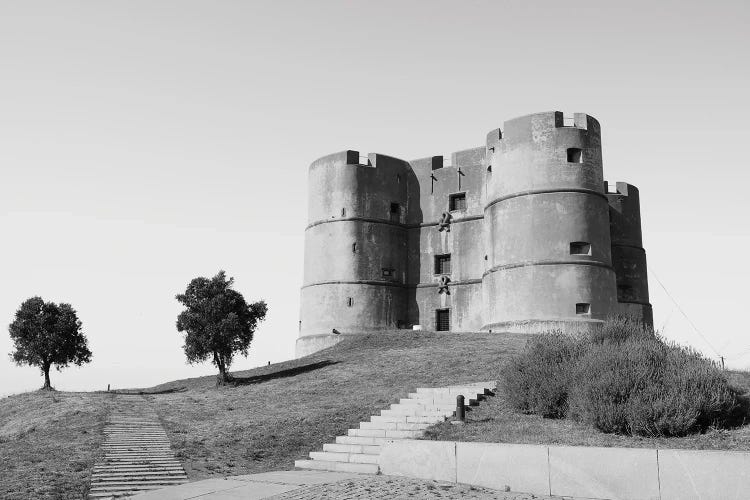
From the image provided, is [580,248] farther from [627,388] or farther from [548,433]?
[548,433]

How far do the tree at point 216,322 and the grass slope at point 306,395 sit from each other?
5.34 feet

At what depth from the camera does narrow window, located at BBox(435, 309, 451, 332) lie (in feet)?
141

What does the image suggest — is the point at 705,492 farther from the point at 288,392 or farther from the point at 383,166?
the point at 383,166

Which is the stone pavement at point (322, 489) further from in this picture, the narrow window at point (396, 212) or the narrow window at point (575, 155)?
the narrow window at point (396, 212)

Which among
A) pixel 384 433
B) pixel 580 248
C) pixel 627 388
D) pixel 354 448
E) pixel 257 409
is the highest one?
pixel 580 248

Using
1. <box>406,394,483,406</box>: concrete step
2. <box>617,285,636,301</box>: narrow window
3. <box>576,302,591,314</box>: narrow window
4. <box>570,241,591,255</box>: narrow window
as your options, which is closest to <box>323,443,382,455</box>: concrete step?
<box>406,394,483,406</box>: concrete step

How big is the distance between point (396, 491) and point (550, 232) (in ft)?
90.3

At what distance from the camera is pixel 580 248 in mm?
36781

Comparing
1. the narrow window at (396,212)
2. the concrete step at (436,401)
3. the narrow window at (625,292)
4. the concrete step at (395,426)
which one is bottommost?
the concrete step at (395,426)

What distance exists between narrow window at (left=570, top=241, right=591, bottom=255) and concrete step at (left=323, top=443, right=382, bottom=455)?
77.7 ft

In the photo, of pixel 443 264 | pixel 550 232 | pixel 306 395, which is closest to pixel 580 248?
pixel 550 232

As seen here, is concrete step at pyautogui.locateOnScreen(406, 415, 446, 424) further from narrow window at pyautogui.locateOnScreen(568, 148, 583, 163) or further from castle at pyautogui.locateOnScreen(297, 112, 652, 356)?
narrow window at pyautogui.locateOnScreen(568, 148, 583, 163)

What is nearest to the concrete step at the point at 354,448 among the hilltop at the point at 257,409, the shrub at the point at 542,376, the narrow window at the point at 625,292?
the hilltop at the point at 257,409

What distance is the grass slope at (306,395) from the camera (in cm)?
1838
